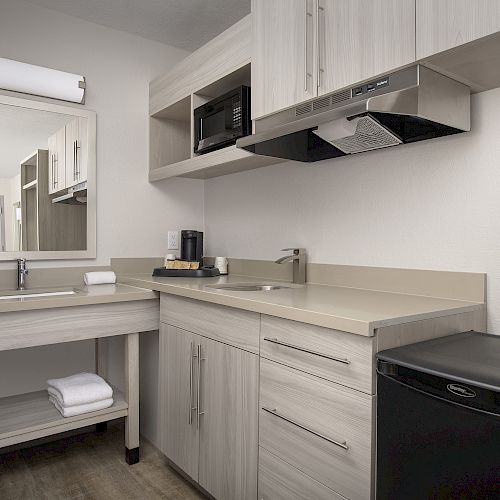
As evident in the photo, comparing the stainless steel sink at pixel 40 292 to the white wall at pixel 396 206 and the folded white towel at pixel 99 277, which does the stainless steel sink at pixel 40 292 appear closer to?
the folded white towel at pixel 99 277

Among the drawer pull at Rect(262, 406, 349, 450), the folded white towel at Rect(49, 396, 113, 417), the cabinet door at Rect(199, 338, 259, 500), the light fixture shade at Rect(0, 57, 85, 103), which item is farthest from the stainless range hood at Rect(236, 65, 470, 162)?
the folded white towel at Rect(49, 396, 113, 417)

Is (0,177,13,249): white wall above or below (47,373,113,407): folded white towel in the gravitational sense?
above

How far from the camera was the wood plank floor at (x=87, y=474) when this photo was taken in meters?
1.91

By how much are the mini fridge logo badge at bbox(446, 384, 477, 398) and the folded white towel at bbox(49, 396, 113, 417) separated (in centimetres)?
163

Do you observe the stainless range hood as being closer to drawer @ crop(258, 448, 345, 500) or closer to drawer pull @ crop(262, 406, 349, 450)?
drawer pull @ crop(262, 406, 349, 450)

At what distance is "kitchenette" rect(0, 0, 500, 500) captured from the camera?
1.16 meters

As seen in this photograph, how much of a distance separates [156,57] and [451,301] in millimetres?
2261

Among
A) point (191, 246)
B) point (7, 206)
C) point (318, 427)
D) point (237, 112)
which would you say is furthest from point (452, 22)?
point (7, 206)

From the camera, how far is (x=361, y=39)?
1420mm

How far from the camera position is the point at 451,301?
5.02ft

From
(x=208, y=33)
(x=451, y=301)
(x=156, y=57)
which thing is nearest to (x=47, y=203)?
(x=156, y=57)

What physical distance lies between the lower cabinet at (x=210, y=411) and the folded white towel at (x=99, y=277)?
0.53 meters

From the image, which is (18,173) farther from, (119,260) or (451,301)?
(451,301)

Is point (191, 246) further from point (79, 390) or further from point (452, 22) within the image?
point (452, 22)
